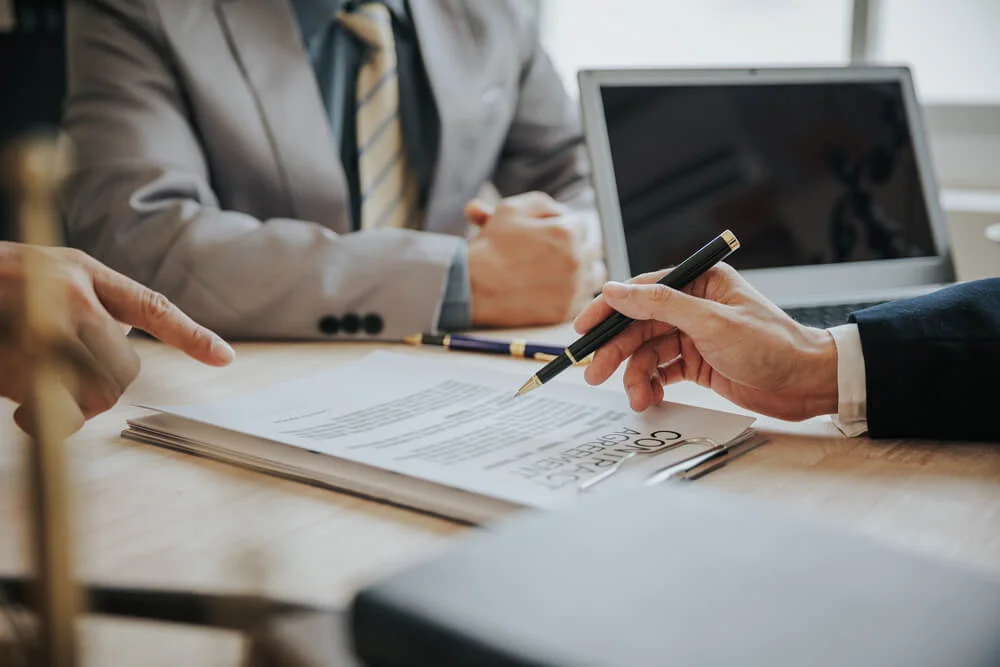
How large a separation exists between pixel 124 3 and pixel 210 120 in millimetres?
185

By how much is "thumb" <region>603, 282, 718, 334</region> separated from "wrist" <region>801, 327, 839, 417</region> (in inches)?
3.4

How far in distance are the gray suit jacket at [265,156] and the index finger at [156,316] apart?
3.5 inches

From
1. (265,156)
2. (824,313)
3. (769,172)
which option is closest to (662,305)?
(824,313)

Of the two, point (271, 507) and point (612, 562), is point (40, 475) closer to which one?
point (612, 562)

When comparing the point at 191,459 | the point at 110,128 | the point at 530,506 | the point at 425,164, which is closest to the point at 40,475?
the point at 530,506

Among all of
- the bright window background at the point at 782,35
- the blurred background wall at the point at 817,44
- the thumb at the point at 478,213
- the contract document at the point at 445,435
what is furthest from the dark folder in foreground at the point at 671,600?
the bright window background at the point at 782,35

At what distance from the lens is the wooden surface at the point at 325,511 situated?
47cm

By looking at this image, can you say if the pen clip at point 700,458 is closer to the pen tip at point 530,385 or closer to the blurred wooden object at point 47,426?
the pen tip at point 530,385

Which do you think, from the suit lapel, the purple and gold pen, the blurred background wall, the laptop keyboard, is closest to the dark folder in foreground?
the purple and gold pen

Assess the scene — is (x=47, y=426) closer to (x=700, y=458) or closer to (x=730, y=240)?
(x=700, y=458)

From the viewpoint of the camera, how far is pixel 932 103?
1837 millimetres

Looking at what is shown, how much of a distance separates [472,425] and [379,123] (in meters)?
0.85

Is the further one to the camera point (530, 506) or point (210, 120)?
point (210, 120)

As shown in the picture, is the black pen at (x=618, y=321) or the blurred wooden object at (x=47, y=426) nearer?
the blurred wooden object at (x=47, y=426)
